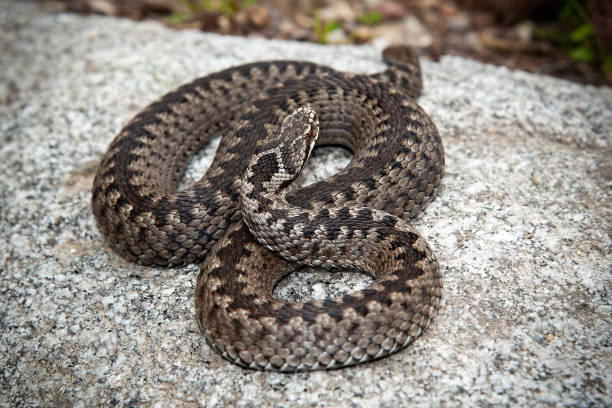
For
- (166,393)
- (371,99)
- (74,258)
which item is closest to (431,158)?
(371,99)

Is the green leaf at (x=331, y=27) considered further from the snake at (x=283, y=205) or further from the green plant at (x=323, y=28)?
the snake at (x=283, y=205)

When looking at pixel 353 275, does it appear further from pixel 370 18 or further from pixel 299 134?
pixel 370 18

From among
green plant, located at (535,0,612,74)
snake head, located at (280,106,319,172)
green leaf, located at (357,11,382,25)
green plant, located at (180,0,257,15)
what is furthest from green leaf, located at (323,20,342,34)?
snake head, located at (280,106,319,172)

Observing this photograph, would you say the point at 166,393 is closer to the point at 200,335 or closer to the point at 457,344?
the point at 200,335

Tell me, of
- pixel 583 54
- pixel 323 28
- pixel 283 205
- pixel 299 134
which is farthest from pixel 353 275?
pixel 583 54

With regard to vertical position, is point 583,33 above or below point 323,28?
above

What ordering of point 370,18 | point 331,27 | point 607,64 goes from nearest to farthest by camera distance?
point 607,64, point 331,27, point 370,18
